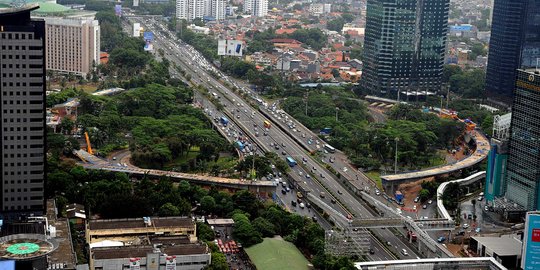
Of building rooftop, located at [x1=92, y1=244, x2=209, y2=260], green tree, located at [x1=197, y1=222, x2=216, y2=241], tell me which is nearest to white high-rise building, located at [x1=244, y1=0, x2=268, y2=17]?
green tree, located at [x1=197, y1=222, x2=216, y2=241]

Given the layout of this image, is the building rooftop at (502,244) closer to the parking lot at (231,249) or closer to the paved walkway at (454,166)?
the paved walkway at (454,166)

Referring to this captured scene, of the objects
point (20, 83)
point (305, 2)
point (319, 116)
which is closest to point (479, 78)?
point (319, 116)

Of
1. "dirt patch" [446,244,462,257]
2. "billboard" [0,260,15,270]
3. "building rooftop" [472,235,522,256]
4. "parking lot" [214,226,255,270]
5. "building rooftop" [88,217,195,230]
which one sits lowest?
"dirt patch" [446,244,462,257]

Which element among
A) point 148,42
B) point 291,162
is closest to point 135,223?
point 291,162

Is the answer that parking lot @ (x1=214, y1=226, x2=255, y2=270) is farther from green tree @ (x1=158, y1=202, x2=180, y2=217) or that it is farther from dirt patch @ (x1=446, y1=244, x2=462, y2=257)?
dirt patch @ (x1=446, y1=244, x2=462, y2=257)

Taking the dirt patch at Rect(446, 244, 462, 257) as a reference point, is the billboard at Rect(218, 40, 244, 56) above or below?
above
